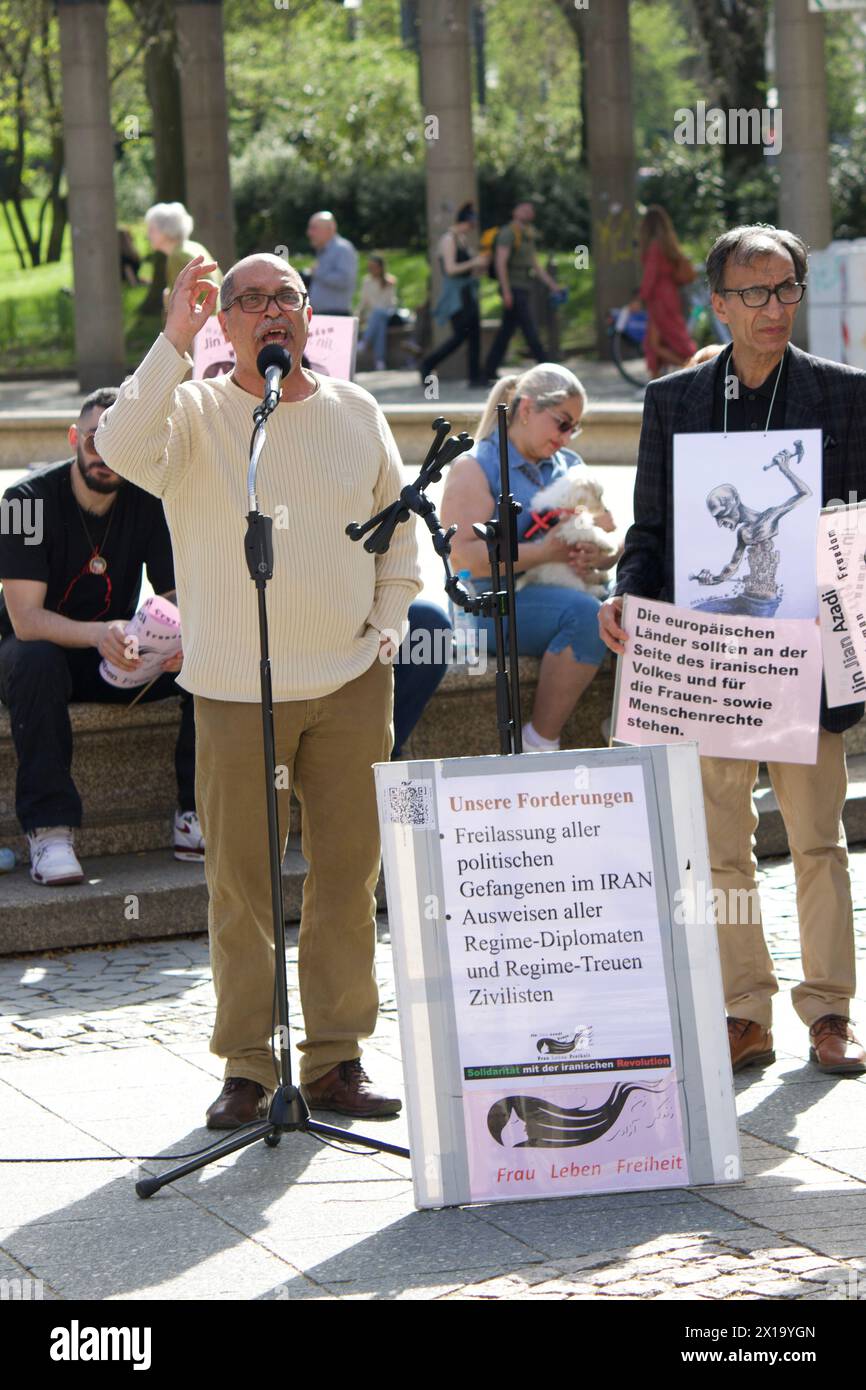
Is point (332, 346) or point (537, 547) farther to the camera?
point (332, 346)

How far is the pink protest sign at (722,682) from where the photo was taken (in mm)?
4977

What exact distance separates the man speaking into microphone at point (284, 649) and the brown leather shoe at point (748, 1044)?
88 centimetres

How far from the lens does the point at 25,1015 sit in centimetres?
590

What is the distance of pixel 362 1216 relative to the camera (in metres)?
4.27

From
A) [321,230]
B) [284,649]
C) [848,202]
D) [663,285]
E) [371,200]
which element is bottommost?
[284,649]

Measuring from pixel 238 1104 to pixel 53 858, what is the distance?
6.57ft

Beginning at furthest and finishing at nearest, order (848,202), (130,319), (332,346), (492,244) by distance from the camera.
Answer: (130,319), (848,202), (492,244), (332,346)

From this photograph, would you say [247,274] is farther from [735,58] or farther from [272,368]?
[735,58]

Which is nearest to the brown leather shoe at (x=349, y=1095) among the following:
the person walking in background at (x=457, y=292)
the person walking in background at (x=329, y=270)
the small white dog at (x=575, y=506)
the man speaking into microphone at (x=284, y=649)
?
the man speaking into microphone at (x=284, y=649)

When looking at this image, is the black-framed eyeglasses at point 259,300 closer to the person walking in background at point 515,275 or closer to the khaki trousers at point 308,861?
the khaki trousers at point 308,861

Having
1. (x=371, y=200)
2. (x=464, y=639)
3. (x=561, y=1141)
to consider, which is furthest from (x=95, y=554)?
(x=371, y=200)

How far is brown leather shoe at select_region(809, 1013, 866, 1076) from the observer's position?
16.6ft

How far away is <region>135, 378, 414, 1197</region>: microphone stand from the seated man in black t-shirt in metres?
2.04

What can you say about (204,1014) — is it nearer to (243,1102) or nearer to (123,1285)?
(243,1102)
